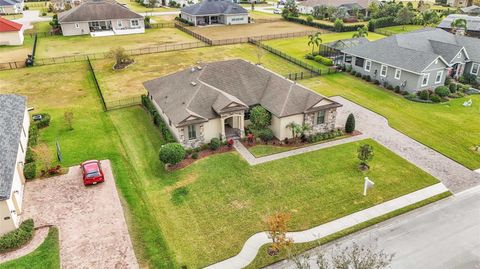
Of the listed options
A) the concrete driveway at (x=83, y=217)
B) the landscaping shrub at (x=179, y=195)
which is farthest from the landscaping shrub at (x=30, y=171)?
the landscaping shrub at (x=179, y=195)

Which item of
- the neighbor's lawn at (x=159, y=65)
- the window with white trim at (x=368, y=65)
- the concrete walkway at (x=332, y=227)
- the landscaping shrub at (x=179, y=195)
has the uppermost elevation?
the window with white trim at (x=368, y=65)

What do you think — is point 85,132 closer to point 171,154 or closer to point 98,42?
point 171,154

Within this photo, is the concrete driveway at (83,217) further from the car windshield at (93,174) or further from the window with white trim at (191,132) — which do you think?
the window with white trim at (191,132)

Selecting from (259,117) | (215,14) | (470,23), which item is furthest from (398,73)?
(215,14)

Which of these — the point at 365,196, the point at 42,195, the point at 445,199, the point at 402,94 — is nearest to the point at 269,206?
the point at 365,196

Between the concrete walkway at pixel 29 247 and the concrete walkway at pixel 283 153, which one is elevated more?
the concrete walkway at pixel 283 153

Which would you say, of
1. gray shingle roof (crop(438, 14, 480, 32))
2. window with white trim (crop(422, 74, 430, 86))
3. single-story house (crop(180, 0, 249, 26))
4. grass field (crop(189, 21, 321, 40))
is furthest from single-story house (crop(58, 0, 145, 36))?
gray shingle roof (crop(438, 14, 480, 32))

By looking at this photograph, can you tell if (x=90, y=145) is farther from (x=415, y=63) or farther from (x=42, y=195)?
(x=415, y=63)
